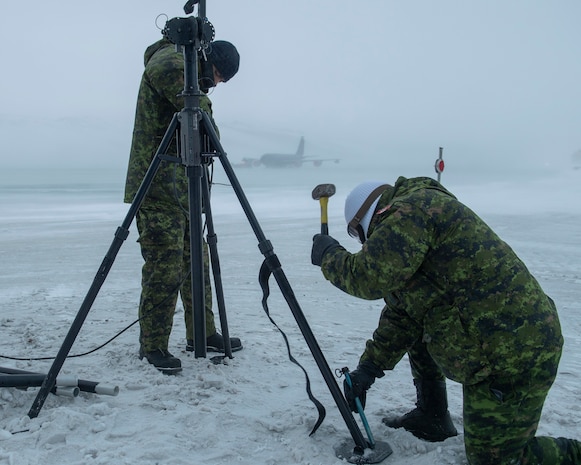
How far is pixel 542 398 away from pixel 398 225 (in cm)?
92

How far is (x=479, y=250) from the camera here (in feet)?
7.72

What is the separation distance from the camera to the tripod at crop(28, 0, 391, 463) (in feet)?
8.69

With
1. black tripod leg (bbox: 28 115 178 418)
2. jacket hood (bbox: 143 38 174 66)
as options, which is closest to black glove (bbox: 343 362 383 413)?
black tripod leg (bbox: 28 115 178 418)

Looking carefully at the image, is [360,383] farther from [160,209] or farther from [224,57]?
[224,57]

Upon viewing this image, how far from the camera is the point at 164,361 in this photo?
3539mm

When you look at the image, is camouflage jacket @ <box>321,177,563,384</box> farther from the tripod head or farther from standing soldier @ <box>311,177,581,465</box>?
the tripod head

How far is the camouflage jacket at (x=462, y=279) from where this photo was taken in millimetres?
2322

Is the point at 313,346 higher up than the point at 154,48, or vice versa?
the point at 154,48

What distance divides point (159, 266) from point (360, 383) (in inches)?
55.4

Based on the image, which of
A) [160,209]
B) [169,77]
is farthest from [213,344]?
[169,77]

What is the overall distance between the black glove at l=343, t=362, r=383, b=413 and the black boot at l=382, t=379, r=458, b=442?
24 centimetres

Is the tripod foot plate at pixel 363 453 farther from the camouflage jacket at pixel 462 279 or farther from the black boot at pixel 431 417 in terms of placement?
the camouflage jacket at pixel 462 279

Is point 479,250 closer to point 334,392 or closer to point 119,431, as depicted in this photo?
point 334,392

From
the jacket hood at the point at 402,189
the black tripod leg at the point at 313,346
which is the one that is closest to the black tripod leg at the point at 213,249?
the black tripod leg at the point at 313,346
